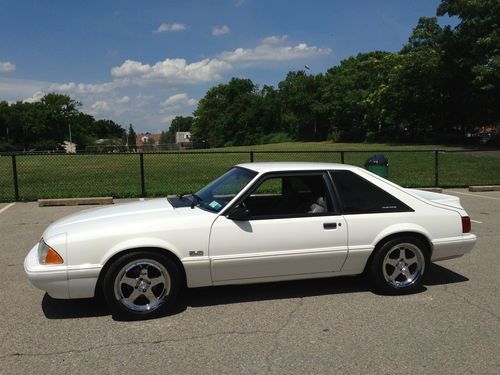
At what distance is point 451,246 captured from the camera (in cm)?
496

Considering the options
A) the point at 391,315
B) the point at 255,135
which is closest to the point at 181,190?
the point at 391,315

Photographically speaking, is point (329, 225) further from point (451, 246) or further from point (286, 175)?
point (451, 246)

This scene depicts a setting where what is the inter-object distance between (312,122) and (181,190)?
79.9 metres

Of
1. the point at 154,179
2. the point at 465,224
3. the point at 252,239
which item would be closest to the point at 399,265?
the point at 465,224

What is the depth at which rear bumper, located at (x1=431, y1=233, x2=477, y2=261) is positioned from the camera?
4.92 metres

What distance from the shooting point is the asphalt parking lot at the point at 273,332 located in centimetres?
337

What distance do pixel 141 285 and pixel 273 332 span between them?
1.25 metres

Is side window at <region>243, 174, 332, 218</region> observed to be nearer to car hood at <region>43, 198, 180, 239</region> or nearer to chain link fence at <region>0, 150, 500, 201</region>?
car hood at <region>43, 198, 180, 239</region>

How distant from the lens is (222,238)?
432cm

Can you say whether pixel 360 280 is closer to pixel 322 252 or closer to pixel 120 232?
pixel 322 252

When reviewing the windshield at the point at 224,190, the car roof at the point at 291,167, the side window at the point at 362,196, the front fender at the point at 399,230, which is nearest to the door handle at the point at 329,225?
the side window at the point at 362,196

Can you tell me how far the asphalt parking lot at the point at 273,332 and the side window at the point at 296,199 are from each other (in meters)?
0.89

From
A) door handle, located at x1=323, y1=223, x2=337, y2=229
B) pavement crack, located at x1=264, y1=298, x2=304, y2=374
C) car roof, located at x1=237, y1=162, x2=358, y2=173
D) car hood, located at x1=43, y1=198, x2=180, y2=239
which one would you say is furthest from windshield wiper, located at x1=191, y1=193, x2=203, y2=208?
pavement crack, located at x1=264, y1=298, x2=304, y2=374

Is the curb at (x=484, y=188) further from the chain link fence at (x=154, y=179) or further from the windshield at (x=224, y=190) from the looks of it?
the windshield at (x=224, y=190)
